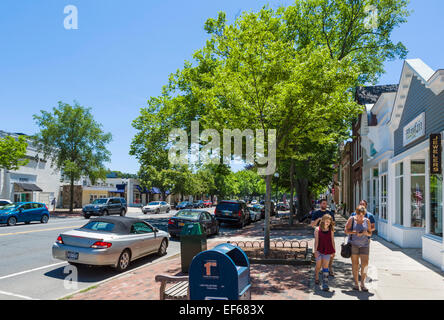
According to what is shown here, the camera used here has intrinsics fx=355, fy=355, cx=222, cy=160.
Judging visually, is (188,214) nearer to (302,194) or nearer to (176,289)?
(176,289)

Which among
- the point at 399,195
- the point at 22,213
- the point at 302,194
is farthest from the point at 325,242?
the point at 302,194

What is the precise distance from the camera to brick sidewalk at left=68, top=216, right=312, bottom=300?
6574 millimetres

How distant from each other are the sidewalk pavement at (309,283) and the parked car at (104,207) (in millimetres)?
20803

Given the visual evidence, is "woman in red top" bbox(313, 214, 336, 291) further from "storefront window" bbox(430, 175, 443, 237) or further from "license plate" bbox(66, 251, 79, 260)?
"license plate" bbox(66, 251, 79, 260)

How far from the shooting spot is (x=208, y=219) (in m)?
17.4

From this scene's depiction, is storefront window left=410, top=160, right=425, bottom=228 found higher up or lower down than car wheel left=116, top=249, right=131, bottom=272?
higher up

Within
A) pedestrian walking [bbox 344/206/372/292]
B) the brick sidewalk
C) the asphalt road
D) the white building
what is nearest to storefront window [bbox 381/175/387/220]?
the brick sidewalk

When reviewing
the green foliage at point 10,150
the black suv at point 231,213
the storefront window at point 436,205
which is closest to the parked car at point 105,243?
the storefront window at point 436,205

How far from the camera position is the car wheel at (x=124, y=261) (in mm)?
9039

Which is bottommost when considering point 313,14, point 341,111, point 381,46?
point 341,111

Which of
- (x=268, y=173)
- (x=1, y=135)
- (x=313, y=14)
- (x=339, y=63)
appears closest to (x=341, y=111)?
(x=339, y=63)

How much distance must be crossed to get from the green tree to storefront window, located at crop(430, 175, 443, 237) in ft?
103
